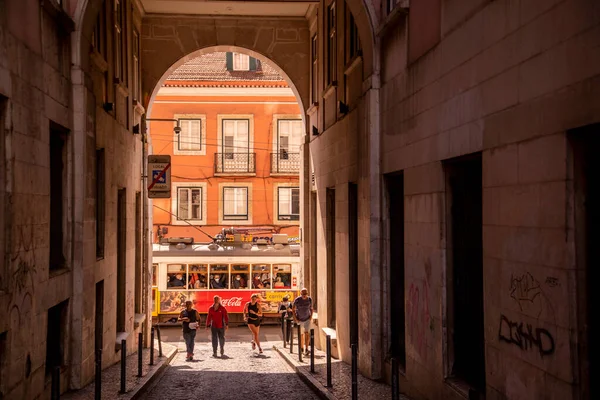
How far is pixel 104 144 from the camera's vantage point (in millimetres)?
13969

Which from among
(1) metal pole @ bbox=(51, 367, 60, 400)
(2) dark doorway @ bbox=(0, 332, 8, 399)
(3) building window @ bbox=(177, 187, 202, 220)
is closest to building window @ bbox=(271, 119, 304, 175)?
(3) building window @ bbox=(177, 187, 202, 220)

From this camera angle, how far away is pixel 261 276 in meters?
27.8

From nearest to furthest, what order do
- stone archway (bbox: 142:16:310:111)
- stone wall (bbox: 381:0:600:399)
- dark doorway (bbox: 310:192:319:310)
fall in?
stone wall (bbox: 381:0:600:399)
dark doorway (bbox: 310:192:319:310)
stone archway (bbox: 142:16:310:111)

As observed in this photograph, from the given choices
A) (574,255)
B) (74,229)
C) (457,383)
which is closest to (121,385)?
(74,229)

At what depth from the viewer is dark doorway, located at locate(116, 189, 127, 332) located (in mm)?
16891

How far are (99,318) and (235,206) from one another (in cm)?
2508

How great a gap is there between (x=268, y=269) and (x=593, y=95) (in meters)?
22.8

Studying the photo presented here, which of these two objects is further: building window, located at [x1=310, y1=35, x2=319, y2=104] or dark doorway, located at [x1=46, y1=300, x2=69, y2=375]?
building window, located at [x1=310, y1=35, x2=319, y2=104]

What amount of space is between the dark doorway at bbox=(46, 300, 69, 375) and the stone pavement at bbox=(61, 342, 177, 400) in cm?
56

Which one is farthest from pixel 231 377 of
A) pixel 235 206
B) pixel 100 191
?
pixel 235 206

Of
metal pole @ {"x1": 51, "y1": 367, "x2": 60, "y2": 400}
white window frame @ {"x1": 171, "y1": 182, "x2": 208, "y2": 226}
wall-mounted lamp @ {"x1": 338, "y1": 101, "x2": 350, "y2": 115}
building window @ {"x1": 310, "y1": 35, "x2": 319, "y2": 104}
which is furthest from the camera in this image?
white window frame @ {"x1": 171, "y1": 182, "x2": 208, "y2": 226}

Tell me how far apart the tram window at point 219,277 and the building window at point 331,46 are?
11.7m

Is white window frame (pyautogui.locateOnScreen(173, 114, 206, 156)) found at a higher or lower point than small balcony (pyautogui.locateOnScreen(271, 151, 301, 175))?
higher

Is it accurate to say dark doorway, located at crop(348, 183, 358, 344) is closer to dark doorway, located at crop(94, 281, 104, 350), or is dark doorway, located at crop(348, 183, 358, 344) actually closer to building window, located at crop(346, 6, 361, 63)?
building window, located at crop(346, 6, 361, 63)
